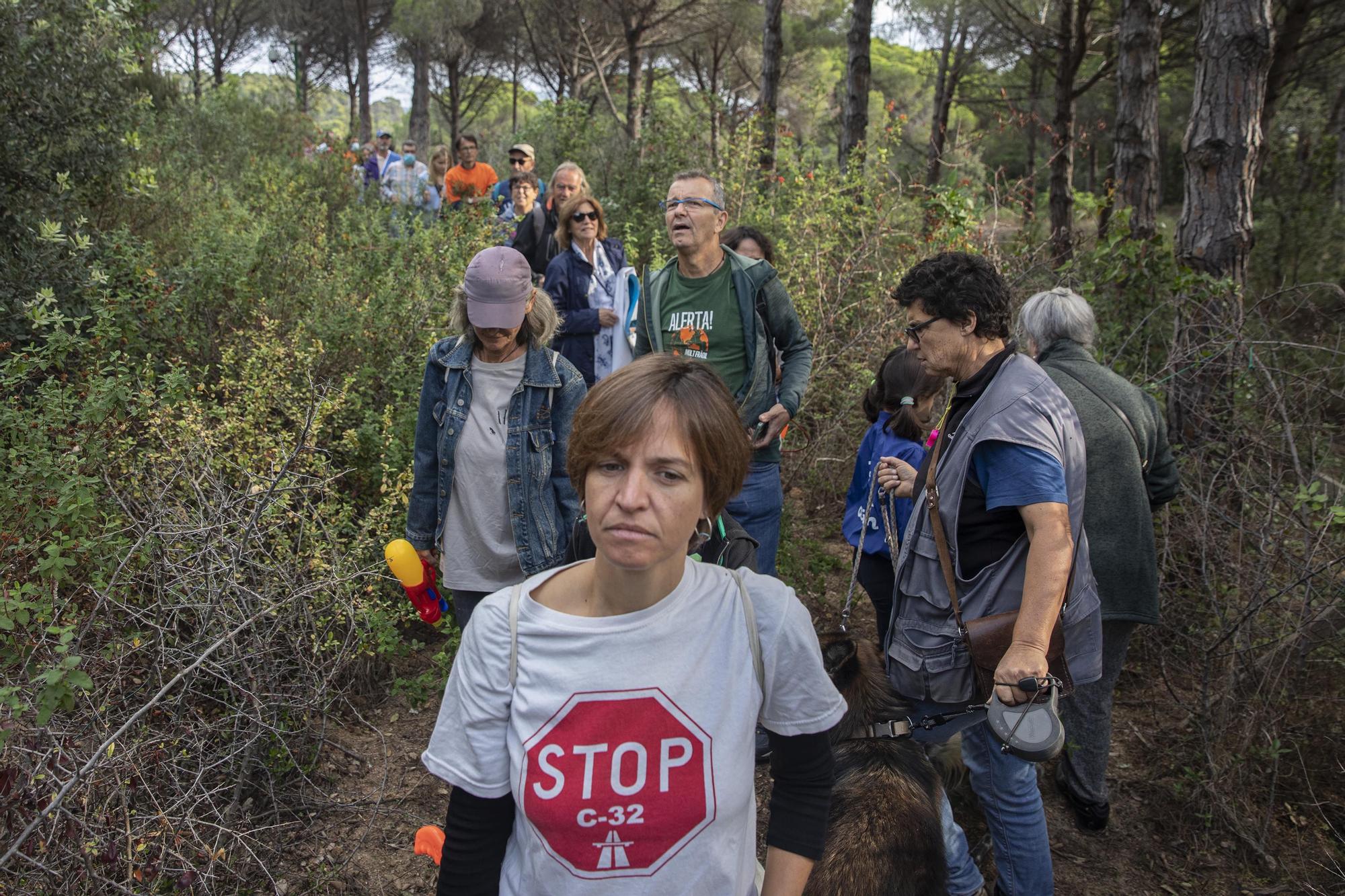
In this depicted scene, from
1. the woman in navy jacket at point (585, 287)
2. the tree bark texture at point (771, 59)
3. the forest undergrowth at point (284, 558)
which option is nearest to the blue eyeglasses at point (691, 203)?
the woman in navy jacket at point (585, 287)

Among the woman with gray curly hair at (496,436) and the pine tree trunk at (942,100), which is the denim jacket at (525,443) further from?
the pine tree trunk at (942,100)

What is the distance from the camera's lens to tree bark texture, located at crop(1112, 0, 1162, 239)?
625cm

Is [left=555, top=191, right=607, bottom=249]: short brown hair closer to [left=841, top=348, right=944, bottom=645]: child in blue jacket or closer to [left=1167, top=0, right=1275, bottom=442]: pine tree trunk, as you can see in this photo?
[left=841, top=348, right=944, bottom=645]: child in blue jacket

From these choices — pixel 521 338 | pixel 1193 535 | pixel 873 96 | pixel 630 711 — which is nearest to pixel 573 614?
pixel 630 711

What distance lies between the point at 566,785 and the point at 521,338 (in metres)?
2.00

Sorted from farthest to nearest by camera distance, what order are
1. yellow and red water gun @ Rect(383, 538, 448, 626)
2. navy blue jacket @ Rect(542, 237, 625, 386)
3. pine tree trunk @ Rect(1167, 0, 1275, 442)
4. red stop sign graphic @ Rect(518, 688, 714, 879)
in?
navy blue jacket @ Rect(542, 237, 625, 386), pine tree trunk @ Rect(1167, 0, 1275, 442), yellow and red water gun @ Rect(383, 538, 448, 626), red stop sign graphic @ Rect(518, 688, 714, 879)

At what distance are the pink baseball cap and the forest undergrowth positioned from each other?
0.81 metres

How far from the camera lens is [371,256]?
20.0ft

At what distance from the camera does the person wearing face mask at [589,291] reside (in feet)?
15.5

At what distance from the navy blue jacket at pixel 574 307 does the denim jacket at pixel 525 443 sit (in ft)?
5.20

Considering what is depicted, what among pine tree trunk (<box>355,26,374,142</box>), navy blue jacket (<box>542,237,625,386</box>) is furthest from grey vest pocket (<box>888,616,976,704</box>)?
pine tree trunk (<box>355,26,374,142</box>)

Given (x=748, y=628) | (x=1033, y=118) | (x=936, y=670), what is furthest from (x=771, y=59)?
(x=748, y=628)

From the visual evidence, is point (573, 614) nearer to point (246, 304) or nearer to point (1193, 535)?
point (1193, 535)

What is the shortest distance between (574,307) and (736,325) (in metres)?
1.59
